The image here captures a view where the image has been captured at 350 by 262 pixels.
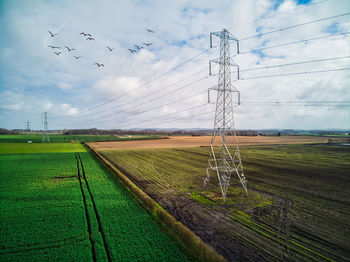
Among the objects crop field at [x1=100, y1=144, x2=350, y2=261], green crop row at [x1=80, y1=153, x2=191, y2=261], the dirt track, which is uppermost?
the dirt track

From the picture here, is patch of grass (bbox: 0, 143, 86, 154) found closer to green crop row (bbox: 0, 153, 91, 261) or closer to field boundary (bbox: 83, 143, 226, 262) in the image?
green crop row (bbox: 0, 153, 91, 261)

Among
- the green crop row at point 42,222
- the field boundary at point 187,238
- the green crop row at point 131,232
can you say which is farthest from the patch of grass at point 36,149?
the field boundary at point 187,238

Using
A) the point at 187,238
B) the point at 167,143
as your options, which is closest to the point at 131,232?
the point at 187,238

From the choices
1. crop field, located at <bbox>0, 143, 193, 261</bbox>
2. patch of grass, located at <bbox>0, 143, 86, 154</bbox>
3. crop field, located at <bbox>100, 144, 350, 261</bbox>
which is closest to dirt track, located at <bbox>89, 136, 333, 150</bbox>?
patch of grass, located at <bbox>0, 143, 86, 154</bbox>

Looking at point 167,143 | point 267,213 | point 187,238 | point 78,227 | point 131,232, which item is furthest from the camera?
point 167,143

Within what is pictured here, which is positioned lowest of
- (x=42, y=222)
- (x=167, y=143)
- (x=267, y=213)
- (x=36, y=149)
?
(x=267, y=213)

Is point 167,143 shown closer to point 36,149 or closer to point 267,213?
point 36,149

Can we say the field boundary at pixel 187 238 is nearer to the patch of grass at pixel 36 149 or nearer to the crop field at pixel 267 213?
the crop field at pixel 267 213

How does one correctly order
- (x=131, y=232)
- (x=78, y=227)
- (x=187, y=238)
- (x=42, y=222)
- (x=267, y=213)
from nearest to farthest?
(x=187, y=238)
(x=131, y=232)
(x=78, y=227)
(x=42, y=222)
(x=267, y=213)

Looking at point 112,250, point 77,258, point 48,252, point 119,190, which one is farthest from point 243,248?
point 119,190
